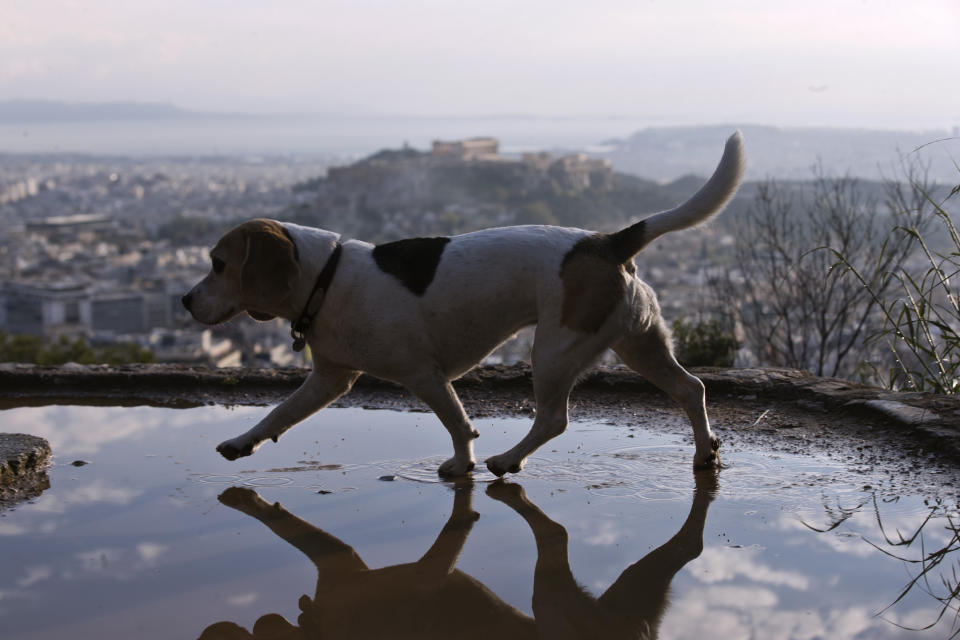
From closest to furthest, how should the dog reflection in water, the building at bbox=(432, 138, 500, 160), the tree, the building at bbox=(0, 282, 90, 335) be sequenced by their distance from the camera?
the dog reflection in water, the tree, the building at bbox=(0, 282, 90, 335), the building at bbox=(432, 138, 500, 160)

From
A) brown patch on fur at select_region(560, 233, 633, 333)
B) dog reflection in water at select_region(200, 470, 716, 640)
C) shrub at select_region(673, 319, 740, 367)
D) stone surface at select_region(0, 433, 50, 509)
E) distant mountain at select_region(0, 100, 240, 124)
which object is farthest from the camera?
distant mountain at select_region(0, 100, 240, 124)

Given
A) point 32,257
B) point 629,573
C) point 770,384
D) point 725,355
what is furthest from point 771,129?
point 32,257

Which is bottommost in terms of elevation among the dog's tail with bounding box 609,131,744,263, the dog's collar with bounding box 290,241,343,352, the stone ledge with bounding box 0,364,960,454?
the stone ledge with bounding box 0,364,960,454

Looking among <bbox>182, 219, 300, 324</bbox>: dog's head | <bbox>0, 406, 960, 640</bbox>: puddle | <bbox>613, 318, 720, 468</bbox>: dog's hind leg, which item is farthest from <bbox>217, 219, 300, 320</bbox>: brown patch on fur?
<bbox>613, 318, 720, 468</bbox>: dog's hind leg

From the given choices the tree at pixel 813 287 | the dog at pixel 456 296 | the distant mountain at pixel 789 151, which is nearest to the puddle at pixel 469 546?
the dog at pixel 456 296

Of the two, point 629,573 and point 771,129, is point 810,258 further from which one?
point 771,129

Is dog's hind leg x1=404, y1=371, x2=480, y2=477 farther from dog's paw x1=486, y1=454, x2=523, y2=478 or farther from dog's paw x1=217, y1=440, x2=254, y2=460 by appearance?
dog's paw x1=217, y1=440, x2=254, y2=460

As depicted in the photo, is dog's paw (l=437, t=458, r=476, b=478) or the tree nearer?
dog's paw (l=437, t=458, r=476, b=478)

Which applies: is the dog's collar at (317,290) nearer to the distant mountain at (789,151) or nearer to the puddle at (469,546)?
the puddle at (469,546)
